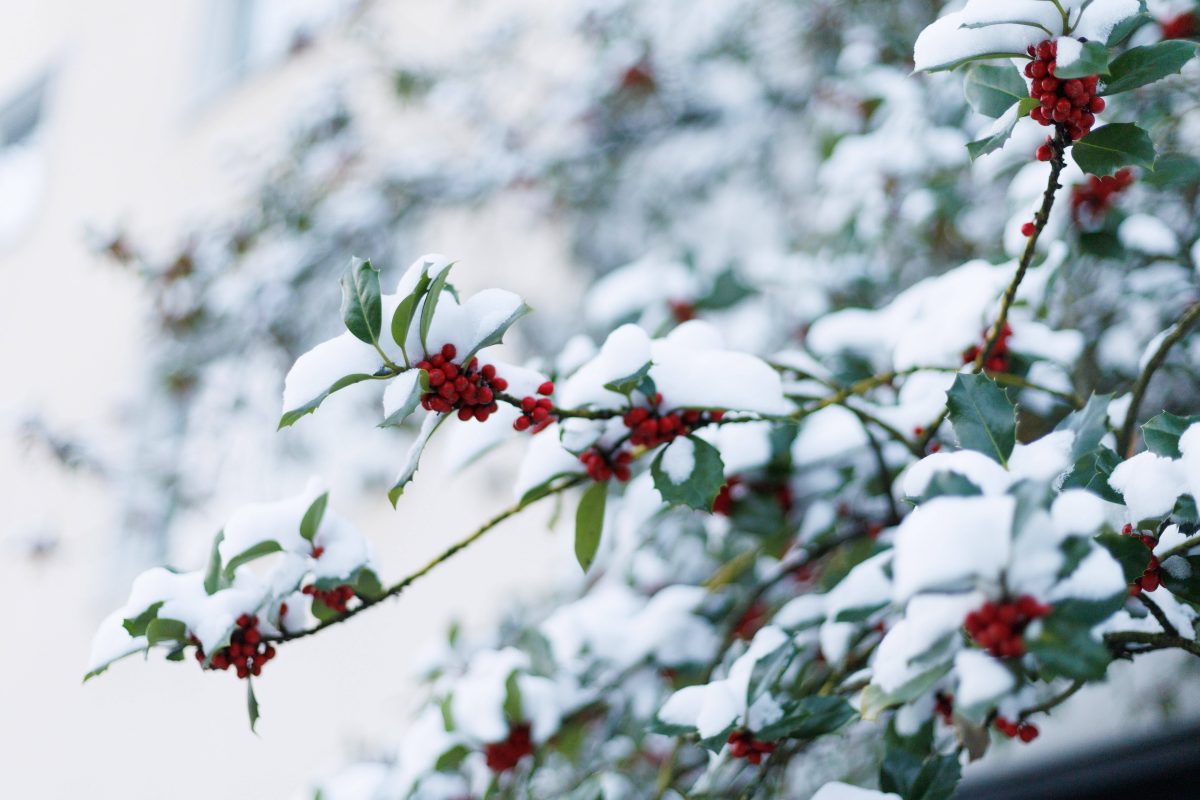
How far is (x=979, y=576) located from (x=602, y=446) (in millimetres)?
453

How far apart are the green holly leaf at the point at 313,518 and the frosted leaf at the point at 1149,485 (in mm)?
739

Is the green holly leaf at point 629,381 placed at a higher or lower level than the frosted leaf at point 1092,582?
higher

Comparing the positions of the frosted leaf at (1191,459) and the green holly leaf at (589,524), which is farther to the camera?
the green holly leaf at (589,524)

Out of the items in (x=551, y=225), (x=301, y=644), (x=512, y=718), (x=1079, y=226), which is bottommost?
(x=512, y=718)

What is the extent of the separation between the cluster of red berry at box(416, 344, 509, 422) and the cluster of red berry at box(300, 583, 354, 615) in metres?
0.26

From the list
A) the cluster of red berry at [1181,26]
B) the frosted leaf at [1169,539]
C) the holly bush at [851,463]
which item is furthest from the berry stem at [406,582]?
the cluster of red berry at [1181,26]

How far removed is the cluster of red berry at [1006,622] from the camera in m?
0.69

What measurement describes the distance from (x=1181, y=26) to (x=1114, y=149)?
3.01ft

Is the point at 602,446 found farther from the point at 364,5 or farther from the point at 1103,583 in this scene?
the point at 364,5

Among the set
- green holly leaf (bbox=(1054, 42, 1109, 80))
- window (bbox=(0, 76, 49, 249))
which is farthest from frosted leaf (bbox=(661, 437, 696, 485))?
window (bbox=(0, 76, 49, 249))

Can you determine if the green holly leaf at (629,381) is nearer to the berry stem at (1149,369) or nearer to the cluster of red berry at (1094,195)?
the berry stem at (1149,369)

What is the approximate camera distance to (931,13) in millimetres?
2658

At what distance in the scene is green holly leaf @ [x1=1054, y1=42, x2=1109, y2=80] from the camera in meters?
0.80

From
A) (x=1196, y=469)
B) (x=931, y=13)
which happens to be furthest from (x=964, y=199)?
(x=1196, y=469)
